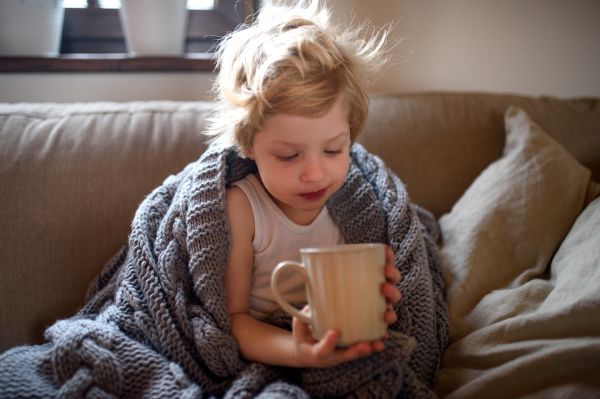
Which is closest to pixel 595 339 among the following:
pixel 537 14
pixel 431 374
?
pixel 431 374

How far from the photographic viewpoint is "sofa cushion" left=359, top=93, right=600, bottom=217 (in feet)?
3.81

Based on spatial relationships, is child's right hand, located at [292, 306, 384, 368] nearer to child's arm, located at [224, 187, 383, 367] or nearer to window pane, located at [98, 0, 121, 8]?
child's arm, located at [224, 187, 383, 367]

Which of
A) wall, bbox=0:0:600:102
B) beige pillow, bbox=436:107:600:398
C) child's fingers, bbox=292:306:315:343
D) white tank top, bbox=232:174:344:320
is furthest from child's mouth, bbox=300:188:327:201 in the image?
wall, bbox=0:0:600:102

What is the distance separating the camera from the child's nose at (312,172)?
73 cm

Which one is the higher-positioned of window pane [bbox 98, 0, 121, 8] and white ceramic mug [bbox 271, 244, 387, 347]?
window pane [bbox 98, 0, 121, 8]

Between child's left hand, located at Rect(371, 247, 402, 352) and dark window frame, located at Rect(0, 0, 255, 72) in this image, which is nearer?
child's left hand, located at Rect(371, 247, 402, 352)

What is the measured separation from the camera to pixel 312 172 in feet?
2.41

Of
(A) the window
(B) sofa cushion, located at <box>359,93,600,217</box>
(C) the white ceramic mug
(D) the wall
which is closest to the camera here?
(C) the white ceramic mug

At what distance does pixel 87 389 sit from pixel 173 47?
4.00 feet

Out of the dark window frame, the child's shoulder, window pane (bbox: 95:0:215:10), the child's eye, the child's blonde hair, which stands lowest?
the child's shoulder

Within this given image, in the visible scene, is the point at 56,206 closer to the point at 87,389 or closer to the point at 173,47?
the point at 87,389

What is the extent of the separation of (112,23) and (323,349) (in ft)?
5.28

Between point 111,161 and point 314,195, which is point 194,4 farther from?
point 314,195

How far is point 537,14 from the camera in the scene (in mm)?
1491
